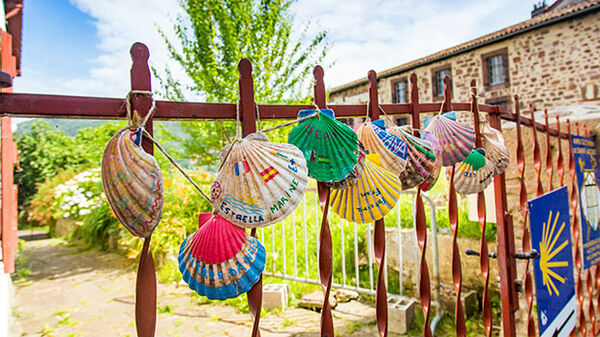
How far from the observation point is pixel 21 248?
5.54 meters

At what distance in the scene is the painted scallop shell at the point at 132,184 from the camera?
426 mm

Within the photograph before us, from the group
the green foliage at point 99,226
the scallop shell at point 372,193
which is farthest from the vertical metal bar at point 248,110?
the green foliage at point 99,226

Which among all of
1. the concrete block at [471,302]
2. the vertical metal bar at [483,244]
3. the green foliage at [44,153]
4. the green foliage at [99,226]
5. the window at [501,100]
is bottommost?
the concrete block at [471,302]

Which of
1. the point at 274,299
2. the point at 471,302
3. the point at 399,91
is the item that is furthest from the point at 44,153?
the point at 399,91

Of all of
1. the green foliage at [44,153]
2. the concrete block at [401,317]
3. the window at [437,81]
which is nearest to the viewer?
the concrete block at [401,317]

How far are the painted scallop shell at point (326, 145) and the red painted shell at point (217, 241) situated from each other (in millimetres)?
190

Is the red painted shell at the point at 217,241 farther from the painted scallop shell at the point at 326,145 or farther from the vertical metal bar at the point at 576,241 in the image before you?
the vertical metal bar at the point at 576,241

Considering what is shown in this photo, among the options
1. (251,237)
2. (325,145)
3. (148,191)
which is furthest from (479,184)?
(148,191)

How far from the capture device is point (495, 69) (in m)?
11.8

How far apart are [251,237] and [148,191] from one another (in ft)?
0.62

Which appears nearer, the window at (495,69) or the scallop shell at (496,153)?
the scallop shell at (496,153)

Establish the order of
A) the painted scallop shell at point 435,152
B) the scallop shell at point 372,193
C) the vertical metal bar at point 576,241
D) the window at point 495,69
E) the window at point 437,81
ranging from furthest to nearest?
the window at point 437,81 < the window at point 495,69 < the vertical metal bar at point 576,241 < the painted scallop shell at point 435,152 < the scallop shell at point 372,193

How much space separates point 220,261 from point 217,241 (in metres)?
0.03

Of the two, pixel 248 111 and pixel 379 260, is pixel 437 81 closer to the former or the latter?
pixel 379 260
